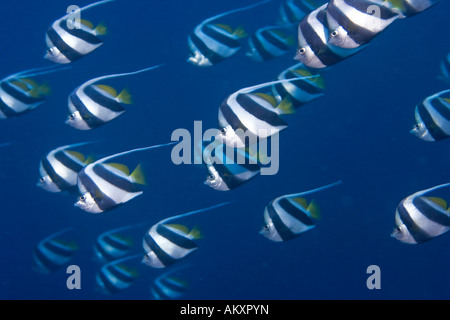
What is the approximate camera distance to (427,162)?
45.4ft

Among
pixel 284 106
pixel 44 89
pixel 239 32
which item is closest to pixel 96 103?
pixel 44 89

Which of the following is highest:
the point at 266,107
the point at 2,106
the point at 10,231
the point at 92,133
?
the point at 92,133

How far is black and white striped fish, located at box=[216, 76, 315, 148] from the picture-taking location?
2.94 m

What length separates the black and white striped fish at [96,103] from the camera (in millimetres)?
3504

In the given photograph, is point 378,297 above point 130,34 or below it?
below

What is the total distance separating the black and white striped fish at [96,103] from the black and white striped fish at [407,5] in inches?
80.4

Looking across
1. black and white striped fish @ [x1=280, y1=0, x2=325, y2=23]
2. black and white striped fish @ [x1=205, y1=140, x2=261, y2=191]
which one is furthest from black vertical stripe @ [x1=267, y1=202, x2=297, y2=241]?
black and white striped fish @ [x1=280, y1=0, x2=325, y2=23]

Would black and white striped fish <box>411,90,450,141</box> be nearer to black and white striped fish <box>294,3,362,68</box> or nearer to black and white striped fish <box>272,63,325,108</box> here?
black and white striped fish <box>272,63,325,108</box>

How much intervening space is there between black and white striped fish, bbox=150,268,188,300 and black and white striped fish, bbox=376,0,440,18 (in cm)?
435

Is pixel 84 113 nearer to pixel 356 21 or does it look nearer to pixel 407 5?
pixel 356 21

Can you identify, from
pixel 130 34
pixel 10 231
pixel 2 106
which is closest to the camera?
pixel 2 106
